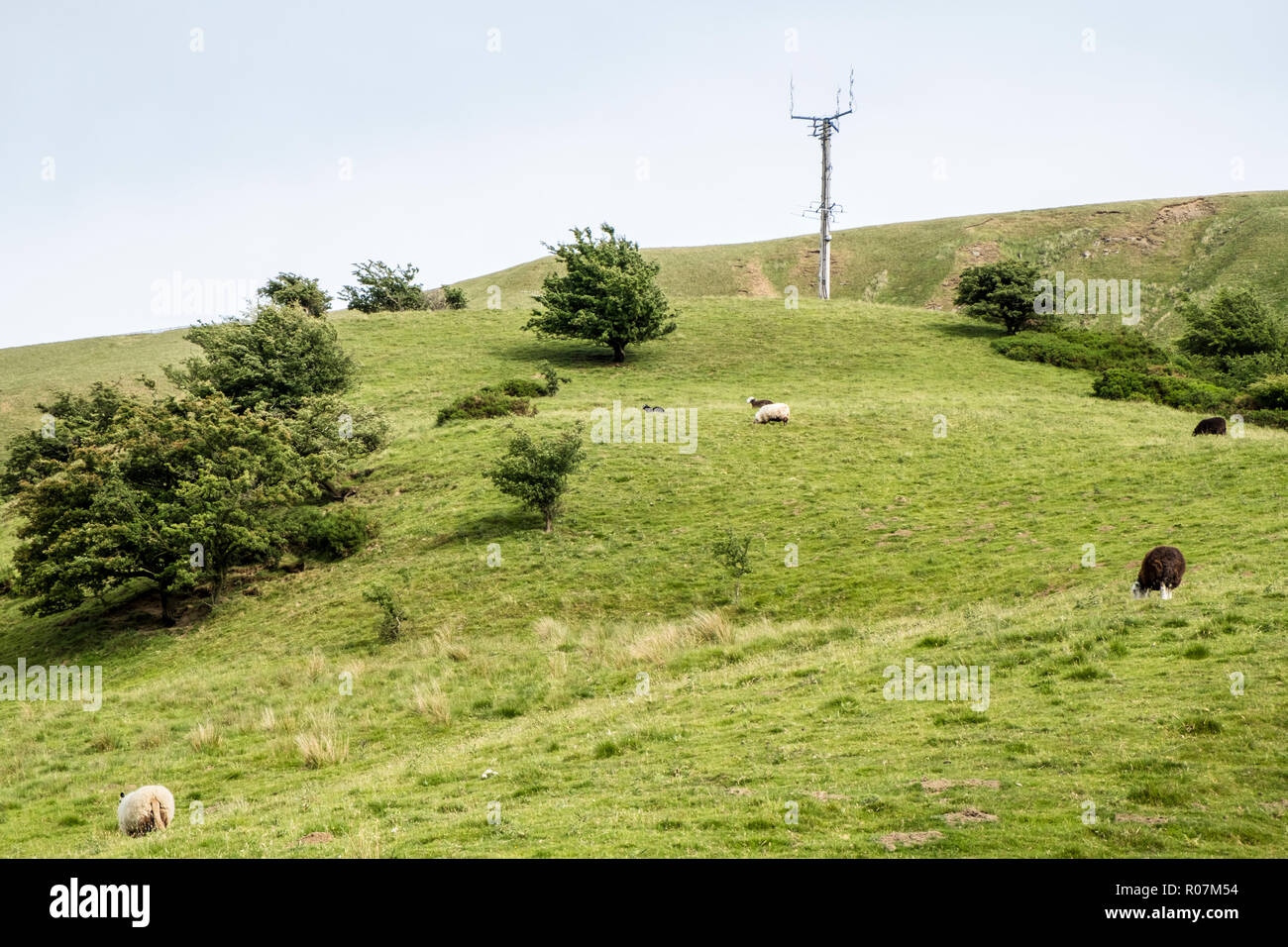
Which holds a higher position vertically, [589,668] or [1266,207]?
[1266,207]

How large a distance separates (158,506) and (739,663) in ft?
70.9

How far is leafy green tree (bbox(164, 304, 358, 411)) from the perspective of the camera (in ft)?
139

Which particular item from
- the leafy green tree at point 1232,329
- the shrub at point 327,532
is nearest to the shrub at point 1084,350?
the leafy green tree at point 1232,329

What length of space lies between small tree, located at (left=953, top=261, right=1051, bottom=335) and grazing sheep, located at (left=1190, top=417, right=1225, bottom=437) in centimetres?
3047

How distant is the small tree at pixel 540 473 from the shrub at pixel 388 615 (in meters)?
6.93

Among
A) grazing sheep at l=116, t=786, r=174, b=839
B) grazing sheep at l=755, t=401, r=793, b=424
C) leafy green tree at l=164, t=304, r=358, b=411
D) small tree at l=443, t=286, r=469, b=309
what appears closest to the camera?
grazing sheep at l=116, t=786, r=174, b=839

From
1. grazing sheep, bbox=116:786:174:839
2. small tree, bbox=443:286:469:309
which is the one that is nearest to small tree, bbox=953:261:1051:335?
small tree, bbox=443:286:469:309

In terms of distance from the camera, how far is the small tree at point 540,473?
30.9 meters

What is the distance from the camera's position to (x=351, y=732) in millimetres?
17844

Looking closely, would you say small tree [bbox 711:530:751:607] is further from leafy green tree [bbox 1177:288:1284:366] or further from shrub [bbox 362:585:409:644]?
leafy green tree [bbox 1177:288:1284:366]

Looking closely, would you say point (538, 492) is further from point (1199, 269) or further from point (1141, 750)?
point (1199, 269)
